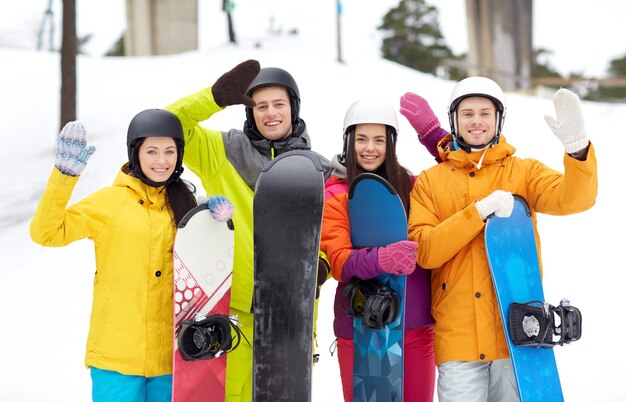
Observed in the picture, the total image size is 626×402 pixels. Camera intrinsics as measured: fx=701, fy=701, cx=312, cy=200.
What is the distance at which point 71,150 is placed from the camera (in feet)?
8.86

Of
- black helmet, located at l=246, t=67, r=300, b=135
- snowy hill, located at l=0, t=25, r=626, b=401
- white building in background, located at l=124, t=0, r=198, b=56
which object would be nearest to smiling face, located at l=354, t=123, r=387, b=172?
black helmet, located at l=246, t=67, r=300, b=135

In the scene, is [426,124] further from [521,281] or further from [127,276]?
[127,276]

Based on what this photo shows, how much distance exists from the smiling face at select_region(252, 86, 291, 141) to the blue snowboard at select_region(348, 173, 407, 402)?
438 millimetres

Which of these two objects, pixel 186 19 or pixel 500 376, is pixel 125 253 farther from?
pixel 186 19

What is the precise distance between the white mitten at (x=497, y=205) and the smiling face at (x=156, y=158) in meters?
1.30

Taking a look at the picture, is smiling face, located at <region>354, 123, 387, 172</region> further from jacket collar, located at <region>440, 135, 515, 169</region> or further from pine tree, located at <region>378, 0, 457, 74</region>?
pine tree, located at <region>378, 0, 457, 74</region>

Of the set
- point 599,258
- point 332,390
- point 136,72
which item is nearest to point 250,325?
point 332,390

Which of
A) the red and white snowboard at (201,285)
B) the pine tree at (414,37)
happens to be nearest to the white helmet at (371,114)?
the red and white snowboard at (201,285)

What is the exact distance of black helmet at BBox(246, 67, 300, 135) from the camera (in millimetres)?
3240

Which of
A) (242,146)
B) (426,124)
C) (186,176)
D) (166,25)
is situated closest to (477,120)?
(426,124)

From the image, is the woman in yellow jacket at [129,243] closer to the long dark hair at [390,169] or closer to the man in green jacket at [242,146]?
the man in green jacket at [242,146]

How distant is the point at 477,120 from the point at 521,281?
698mm

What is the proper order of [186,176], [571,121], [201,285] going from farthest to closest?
[186,176], [201,285], [571,121]

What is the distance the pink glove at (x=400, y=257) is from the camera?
2.80 m
